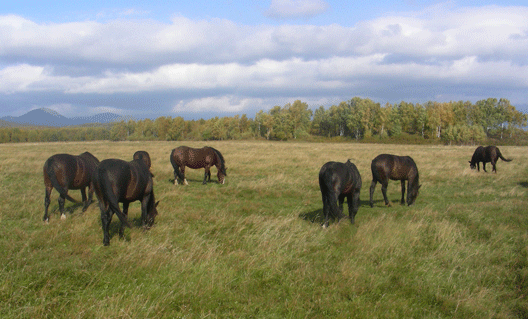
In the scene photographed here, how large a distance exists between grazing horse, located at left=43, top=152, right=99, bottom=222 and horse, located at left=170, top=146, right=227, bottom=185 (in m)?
5.88

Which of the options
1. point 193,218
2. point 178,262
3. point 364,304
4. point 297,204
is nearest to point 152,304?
point 178,262

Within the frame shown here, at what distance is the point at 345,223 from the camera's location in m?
7.90

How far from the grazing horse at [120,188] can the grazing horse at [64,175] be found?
164 cm

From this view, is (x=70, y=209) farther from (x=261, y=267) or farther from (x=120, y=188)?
(x=261, y=267)

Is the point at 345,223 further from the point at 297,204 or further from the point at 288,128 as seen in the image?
the point at 288,128

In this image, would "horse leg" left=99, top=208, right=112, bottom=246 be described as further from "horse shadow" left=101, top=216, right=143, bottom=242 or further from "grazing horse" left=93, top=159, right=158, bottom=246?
"horse shadow" left=101, top=216, right=143, bottom=242

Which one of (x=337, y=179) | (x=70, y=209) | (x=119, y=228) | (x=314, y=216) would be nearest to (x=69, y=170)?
(x=70, y=209)

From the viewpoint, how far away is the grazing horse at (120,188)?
222 inches

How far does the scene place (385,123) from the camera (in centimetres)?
7844

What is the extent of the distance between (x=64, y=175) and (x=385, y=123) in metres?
80.1

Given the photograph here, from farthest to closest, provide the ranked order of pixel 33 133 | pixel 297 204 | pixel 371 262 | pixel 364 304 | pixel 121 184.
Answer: pixel 33 133
pixel 297 204
pixel 121 184
pixel 371 262
pixel 364 304

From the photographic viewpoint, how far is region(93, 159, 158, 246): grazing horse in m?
5.63

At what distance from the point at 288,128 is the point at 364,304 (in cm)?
8062

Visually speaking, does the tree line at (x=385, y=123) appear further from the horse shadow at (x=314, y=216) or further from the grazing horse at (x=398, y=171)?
the horse shadow at (x=314, y=216)
